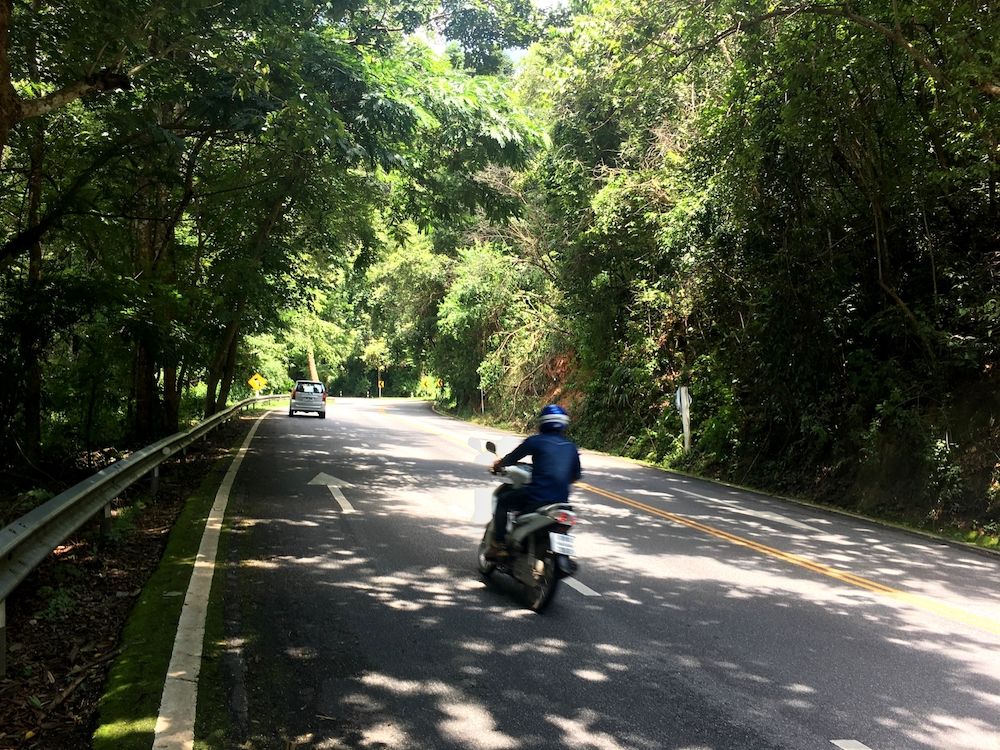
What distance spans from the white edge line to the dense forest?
3937 millimetres

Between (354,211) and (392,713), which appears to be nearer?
(392,713)

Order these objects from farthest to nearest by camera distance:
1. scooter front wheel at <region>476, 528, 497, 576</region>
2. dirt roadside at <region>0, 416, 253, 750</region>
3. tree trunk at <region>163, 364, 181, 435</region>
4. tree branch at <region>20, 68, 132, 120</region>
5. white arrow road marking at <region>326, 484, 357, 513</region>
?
tree trunk at <region>163, 364, 181, 435</region>
white arrow road marking at <region>326, 484, 357, 513</region>
scooter front wheel at <region>476, 528, 497, 576</region>
tree branch at <region>20, 68, 132, 120</region>
dirt roadside at <region>0, 416, 253, 750</region>

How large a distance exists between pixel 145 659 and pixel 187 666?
0.31m

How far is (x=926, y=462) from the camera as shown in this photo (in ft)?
38.9

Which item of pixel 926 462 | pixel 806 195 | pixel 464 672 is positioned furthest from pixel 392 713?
pixel 806 195

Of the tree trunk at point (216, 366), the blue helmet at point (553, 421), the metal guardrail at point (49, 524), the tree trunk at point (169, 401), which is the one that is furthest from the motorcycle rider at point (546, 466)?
the tree trunk at point (216, 366)

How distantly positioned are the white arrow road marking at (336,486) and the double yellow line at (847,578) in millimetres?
4178

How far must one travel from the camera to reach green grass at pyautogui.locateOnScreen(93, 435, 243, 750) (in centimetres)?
365

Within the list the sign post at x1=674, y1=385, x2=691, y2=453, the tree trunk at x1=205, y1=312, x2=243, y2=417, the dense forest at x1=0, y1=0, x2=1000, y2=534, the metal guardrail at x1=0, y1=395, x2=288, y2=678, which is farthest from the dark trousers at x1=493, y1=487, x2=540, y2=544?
the tree trunk at x1=205, y1=312, x2=243, y2=417

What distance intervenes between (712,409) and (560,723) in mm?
15629

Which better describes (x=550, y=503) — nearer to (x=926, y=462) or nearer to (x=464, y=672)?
(x=464, y=672)

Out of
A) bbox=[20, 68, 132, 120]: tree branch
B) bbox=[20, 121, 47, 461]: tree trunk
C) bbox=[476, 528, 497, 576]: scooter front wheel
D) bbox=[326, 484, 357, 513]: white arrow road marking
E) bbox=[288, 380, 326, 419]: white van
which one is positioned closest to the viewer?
bbox=[20, 68, 132, 120]: tree branch

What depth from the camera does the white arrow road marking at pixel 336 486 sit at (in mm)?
9984

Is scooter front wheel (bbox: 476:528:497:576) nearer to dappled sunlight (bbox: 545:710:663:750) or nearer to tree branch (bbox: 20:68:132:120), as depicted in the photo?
dappled sunlight (bbox: 545:710:663:750)
